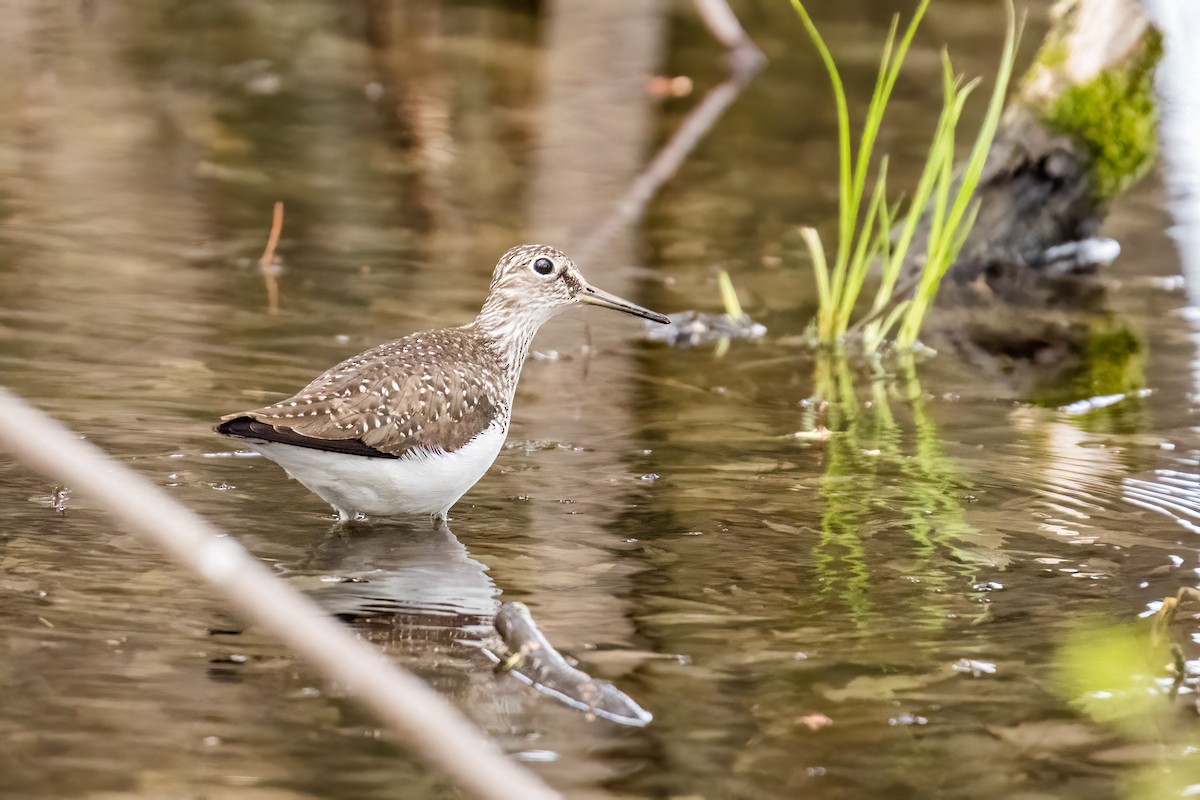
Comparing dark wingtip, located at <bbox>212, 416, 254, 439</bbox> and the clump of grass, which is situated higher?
the clump of grass

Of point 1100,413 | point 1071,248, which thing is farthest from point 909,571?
point 1071,248

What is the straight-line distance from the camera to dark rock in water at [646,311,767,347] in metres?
9.26

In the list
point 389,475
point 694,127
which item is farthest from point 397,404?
point 694,127

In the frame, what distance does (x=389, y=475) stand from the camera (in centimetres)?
584

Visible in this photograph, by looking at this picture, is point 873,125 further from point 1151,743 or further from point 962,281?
point 1151,743

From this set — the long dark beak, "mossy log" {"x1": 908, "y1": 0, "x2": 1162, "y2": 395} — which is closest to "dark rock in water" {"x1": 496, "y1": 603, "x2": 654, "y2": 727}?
the long dark beak

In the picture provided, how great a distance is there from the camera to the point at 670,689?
16.1 ft

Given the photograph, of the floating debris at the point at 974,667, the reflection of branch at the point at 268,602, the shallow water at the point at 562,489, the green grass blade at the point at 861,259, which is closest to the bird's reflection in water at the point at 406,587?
the shallow water at the point at 562,489

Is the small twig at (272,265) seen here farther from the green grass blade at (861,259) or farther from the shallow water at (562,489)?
the green grass blade at (861,259)

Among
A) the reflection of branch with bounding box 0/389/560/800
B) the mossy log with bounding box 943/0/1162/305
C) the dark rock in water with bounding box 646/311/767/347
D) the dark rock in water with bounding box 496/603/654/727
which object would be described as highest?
the mossy log with bounding box 943/0/1162/305

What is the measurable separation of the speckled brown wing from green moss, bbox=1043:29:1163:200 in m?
5.63

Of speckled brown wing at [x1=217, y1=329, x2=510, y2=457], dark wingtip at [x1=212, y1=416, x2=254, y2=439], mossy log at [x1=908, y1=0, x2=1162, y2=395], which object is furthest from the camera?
mossy log at [x1=908, y1=0, x2=1162, y2=395]

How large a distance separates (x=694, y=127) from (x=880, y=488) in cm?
823

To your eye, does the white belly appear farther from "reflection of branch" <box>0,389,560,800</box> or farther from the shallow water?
"reflection of branch" <box>0,389,560,800</box>
